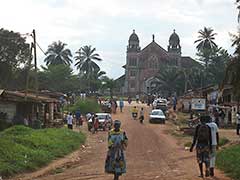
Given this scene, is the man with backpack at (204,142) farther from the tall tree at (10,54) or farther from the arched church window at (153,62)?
the arched church window at (153,62)

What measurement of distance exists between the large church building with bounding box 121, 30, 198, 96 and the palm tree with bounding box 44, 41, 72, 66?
14.4 meters

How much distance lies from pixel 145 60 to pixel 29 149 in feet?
280

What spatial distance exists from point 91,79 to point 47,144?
226 feet

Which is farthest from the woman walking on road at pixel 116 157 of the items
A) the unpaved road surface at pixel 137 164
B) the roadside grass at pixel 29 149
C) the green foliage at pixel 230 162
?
the roadside grass at pixel 29 149

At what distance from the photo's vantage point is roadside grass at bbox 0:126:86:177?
51.6ft

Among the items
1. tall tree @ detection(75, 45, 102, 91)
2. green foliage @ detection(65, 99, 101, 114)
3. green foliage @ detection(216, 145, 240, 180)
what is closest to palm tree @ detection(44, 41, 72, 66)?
tall tree @ detection(75, 45, 102, 91)

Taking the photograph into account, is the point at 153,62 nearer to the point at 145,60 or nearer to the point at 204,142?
the point at 145,60

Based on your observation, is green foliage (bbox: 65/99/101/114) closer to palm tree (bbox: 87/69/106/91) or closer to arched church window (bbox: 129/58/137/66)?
palm tree (bbox: 87/69/106/91)

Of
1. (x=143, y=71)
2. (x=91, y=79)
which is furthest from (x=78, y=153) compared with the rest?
(x=143, y=71)

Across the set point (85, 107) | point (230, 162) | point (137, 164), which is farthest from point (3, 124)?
point (85, 107)

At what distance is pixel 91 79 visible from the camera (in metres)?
89.6

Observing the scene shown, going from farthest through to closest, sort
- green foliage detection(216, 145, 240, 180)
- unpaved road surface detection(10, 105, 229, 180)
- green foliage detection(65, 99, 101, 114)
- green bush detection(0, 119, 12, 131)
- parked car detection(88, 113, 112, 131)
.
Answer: green foliage detection(65, 99, 101, 114)
parked car detection(88, 113, 112, 131)
green bush detection(0, 119, 12, 131)
green foliage detection(216, 145, 240, 180)
unpaved road surface detection(10, 105, 229, 180)

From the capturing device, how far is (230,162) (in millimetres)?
15812

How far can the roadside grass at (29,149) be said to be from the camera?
15.7 metres
